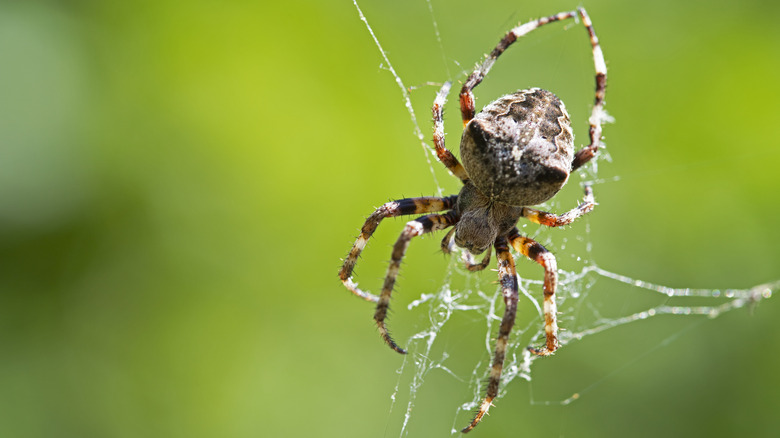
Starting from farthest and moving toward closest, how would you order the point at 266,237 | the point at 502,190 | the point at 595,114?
the point at 266,237 → the point at 595,114 → the point at 502,190

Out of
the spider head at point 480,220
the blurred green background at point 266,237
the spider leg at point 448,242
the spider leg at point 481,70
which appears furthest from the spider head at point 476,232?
the blurred green background at point 266,237

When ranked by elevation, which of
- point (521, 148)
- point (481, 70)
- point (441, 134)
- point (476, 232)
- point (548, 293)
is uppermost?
point (481, 70)

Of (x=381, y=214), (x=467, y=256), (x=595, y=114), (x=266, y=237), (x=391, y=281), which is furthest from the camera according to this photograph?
(x=266, y=237)

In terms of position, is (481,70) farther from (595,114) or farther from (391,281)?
(391,281)

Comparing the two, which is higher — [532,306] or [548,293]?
[532,306]

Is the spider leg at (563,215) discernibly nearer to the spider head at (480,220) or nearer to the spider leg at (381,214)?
the spider head at (480,220)

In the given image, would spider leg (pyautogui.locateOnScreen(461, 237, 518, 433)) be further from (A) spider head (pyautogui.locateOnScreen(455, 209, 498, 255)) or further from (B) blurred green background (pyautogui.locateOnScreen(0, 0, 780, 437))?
(B) blurred green background (pyautogui.locateOnScreen(0, 0, 780, 437))

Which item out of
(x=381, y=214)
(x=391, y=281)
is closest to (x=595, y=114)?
(x=381, y=214)
